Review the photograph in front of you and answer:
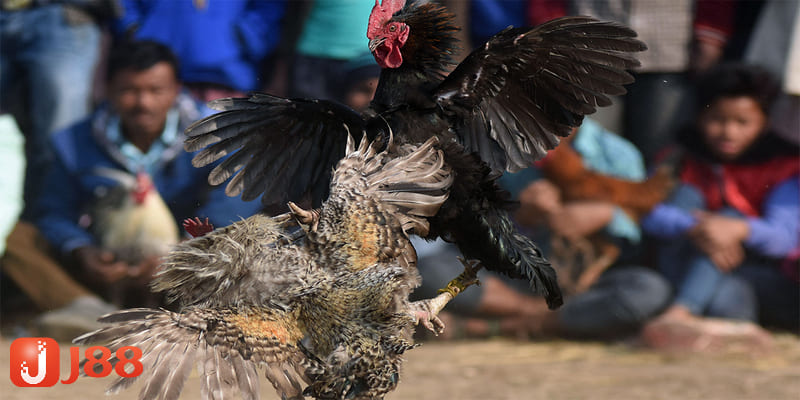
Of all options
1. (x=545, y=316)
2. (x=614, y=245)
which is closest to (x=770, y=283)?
(x=614, y=245)

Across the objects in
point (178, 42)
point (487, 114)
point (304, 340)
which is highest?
point (487, 114)

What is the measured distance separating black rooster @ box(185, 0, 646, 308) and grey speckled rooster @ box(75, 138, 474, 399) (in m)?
0.37

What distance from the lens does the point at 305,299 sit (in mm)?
2422

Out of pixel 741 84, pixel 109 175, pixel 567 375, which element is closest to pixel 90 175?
pixel 109 175

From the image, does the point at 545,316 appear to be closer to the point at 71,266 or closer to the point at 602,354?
the point at 602,354

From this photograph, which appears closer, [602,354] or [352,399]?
[352,399]

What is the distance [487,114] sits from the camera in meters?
3.13

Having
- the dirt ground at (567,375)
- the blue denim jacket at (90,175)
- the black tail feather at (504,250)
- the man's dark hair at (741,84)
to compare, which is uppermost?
the black tail feather at (504,250)

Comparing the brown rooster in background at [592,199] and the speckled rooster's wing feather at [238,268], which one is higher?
the speckled rooster's wing feather at [238,268]

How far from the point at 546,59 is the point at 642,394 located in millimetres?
2471

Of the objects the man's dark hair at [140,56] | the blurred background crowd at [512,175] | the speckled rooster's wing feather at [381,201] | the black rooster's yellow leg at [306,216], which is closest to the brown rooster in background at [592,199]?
the blurred background crowd at [512,175]

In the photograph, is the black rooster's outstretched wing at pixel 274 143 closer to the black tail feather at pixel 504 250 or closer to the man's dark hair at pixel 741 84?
the black tail feather at pixel 504 250

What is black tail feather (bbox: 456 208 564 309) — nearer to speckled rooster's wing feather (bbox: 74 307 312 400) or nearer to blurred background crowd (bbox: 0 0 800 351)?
speckled rooster's wing feather (bbox: 74 307 312 400)

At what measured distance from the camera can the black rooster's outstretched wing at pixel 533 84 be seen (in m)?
2.97
